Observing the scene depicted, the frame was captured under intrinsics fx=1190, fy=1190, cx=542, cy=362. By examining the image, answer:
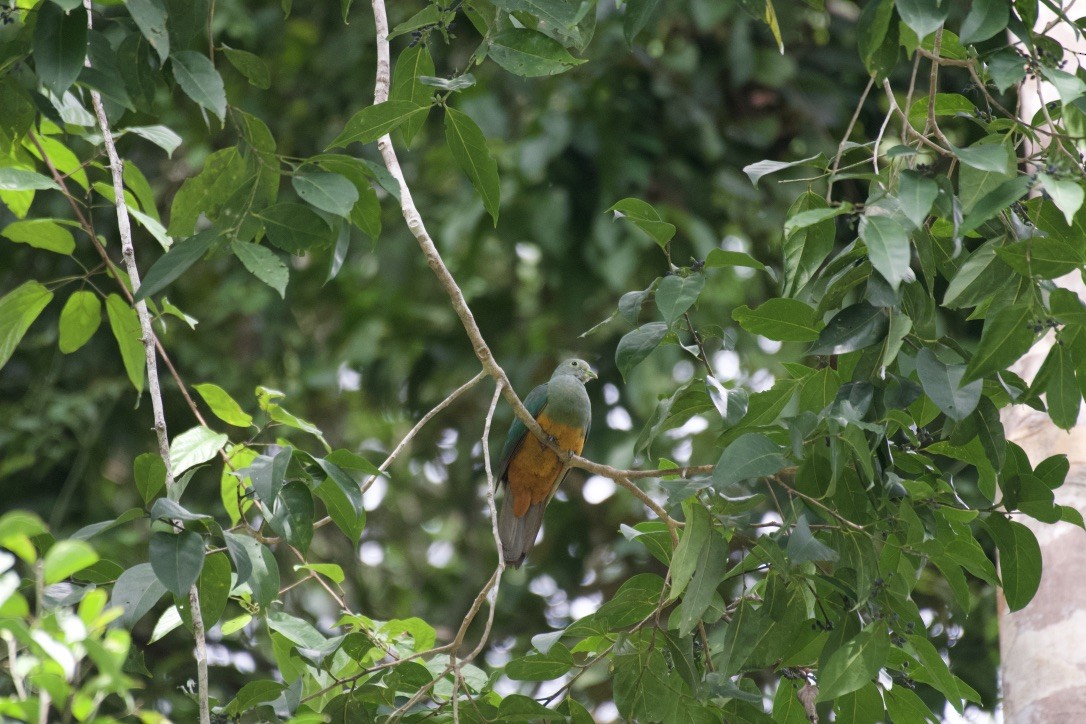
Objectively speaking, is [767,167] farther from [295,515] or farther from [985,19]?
[295,515]

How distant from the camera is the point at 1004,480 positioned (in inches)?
93.7

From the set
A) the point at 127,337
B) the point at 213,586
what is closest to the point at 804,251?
the point at 213,586

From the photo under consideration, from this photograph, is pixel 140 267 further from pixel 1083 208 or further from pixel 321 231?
pixel 1083 208

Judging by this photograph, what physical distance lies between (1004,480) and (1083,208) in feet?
1.82

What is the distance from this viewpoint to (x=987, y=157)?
202cm

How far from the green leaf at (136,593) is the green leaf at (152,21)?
991 millimetres

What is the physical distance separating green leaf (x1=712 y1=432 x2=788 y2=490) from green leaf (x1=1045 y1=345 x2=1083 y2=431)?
1.61ft

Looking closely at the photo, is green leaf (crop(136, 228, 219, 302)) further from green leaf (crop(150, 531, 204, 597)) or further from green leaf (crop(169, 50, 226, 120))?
green leaf (crop(150, 531, 204, 597))

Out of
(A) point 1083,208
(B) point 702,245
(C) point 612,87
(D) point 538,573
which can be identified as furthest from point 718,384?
(D) point 538,573

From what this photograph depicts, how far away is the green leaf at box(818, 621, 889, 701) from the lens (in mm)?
2234

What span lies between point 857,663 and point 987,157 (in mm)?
963

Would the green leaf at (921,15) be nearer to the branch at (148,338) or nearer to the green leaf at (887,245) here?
the green leaf at (887,245)

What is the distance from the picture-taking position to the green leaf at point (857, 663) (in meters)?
2.23

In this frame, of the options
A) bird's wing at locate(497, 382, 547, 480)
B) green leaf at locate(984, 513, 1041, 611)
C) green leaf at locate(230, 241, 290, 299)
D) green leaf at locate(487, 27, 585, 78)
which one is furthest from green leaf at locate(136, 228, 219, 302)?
bird's wing at locate(497, 382, 547, 480)
